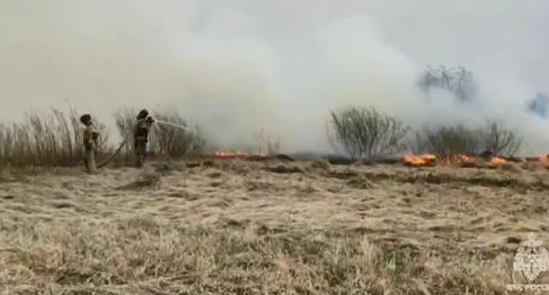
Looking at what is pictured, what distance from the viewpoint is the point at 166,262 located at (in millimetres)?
6609

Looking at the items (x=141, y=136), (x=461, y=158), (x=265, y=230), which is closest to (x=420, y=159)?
(x=461, y=158)

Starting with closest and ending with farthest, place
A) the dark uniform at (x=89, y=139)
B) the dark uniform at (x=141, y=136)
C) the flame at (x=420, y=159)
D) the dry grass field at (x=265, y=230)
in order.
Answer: the dry grass field at (x=265, y=230), the dark uniform at (x=89, y=139), the dark uniform at (x=141, y=136), the flame at (x=420, y=159)

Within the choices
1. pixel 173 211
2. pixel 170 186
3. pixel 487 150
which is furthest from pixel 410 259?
pixel 487 150

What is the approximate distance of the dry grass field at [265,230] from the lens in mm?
6023

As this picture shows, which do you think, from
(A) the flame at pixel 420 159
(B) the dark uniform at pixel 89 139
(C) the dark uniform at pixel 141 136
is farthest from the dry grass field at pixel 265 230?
(A) the flame at pixel 420 159

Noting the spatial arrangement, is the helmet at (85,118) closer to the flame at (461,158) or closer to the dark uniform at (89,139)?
the dark uniform at (89,139)

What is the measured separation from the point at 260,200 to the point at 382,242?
5.17m

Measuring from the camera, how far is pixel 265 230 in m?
9.79

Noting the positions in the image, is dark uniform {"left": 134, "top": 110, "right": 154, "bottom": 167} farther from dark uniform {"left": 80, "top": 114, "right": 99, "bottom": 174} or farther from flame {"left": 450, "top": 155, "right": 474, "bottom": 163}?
flame {"left": 450, "top": 155, "right": 474, "bottom": 163}

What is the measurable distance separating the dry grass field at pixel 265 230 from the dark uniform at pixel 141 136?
0.93 m

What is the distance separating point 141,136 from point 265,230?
37.6ft

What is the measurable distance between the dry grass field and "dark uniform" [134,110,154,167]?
3.04 feet

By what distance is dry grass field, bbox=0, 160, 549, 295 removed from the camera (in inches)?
237

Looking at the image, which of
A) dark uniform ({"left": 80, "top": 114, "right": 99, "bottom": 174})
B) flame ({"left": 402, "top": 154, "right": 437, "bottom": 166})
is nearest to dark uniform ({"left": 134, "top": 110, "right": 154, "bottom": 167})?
dark uniform ({"left": 80, "top": 114, "right": 99, "bottom": 174})
